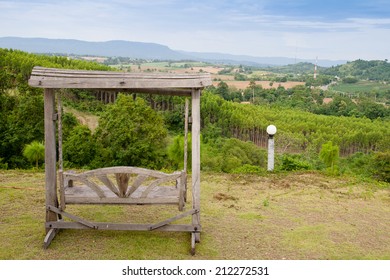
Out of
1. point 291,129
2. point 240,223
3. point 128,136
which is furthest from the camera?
point 291,129

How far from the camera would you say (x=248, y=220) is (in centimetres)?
639

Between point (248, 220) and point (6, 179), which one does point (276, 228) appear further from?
point (6, 179)

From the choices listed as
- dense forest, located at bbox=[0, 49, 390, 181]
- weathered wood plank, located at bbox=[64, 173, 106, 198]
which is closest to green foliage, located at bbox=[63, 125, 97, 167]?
dense forest, located at bbox=[0, 49, 390, 181]

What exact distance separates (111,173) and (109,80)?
1131 millimetres

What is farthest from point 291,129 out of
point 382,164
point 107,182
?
point 107,182

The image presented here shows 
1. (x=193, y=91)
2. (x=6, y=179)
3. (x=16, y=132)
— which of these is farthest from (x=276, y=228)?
(x=16, y=132)

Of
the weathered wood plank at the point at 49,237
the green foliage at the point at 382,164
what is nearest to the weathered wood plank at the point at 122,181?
the weathered wood plank at the point at 49,237

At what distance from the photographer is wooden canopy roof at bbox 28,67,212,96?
4.81 m

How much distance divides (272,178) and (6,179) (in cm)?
542

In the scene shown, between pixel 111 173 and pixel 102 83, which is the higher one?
→ pixel 102 83

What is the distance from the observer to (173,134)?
31.4m

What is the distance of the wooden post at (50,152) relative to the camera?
503 cm

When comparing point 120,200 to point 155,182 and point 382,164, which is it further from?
point 382,164

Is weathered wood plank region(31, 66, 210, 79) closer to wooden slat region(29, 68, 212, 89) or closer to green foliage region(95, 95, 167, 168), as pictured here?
wooden slat region(29, 68, 212, 89)
